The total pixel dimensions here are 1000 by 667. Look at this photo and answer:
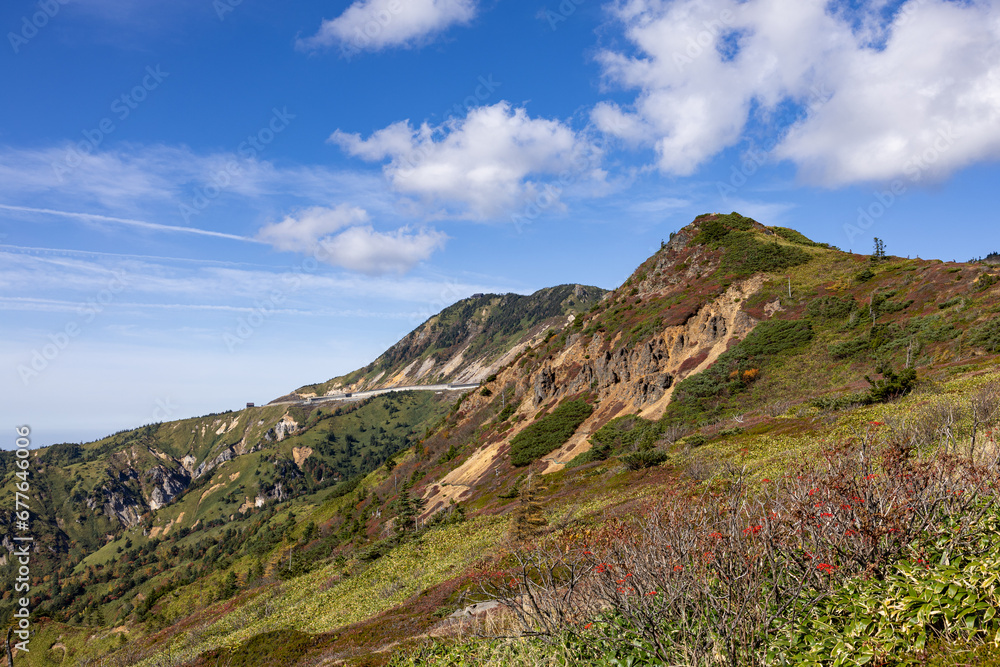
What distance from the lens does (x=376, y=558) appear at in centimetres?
4394

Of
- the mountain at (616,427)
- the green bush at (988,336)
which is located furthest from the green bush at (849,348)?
the green bush at (988,336)

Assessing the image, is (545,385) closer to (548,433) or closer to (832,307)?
(548,433)

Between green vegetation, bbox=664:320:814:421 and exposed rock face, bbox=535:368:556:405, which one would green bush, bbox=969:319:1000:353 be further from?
exposed rock face, bbox=535:368:556:405

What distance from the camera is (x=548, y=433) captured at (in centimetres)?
6400

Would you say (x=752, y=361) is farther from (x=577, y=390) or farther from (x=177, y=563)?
(x=177, y=563)

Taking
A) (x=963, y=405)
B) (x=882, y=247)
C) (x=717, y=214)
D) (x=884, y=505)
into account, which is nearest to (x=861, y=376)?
(x=963, y=405)

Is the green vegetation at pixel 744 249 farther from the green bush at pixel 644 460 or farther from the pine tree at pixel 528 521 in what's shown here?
the pine tree at pixel 528 521

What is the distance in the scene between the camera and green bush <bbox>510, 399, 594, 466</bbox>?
201 feet

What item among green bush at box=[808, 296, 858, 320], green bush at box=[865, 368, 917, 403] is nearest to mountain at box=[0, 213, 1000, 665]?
green bush at box=[865, 368, 917, 403]

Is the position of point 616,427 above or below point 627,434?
above

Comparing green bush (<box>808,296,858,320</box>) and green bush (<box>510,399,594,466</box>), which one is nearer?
green bush (<box>808,296,858,320</box>)

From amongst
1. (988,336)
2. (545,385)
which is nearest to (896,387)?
(988,336)

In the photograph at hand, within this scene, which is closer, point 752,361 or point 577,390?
point 752,361

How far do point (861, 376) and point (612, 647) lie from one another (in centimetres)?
4581
